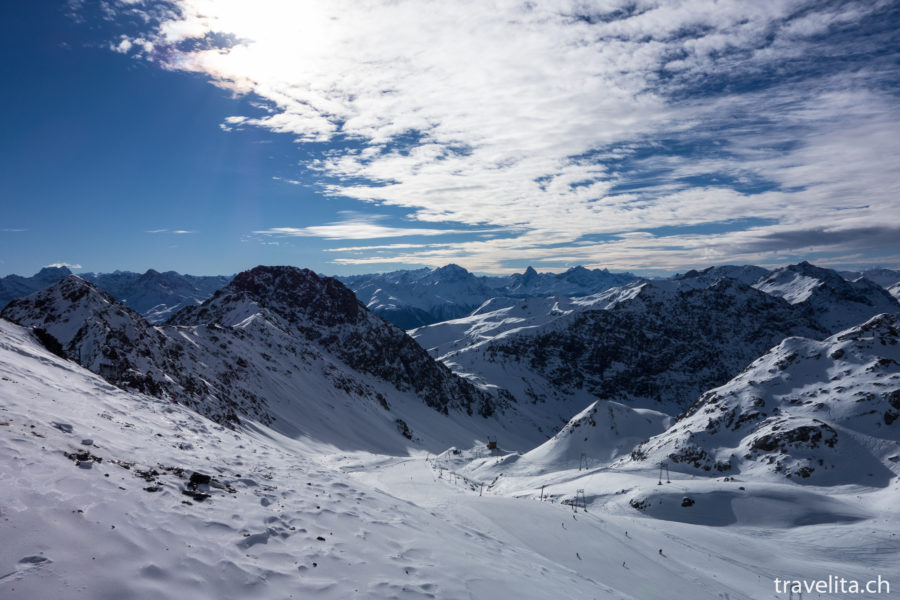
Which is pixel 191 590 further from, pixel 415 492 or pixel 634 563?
pixel 415 492

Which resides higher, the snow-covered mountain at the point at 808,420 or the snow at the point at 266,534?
the snow at the point at 266,534

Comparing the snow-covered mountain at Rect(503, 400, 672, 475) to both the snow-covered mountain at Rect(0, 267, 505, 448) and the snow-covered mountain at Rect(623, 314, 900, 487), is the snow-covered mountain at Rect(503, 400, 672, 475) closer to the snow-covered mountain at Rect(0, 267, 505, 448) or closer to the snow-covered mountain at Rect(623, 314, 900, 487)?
the snow-covered mountain at Rect(623, 314, 900, 487)

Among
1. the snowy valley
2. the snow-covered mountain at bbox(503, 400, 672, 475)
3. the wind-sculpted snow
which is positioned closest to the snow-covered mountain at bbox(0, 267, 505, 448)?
the wind-sculpted snow

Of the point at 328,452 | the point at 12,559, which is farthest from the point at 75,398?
the point at 328,452

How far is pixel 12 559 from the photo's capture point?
5.41m

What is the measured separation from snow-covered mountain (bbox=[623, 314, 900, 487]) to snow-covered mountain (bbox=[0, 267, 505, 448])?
1917 inches

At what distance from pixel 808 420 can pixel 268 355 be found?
265 feet

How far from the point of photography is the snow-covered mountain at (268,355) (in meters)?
44.7

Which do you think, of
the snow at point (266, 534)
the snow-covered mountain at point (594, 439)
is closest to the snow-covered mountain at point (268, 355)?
the snow at point (266, 534)

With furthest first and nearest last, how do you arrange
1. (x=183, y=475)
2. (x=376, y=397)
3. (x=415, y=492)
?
1. (x=376, y=397)
2. (x=415, y=492)
3. (x=183, y=475)

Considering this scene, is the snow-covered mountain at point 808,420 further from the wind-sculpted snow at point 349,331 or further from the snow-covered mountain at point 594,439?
the wind-sculpted snow at point 349,331

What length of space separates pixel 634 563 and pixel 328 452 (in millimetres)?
49271

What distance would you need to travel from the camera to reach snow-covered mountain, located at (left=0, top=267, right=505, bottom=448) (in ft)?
147

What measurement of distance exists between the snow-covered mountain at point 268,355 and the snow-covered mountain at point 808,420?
4868 centimetres
